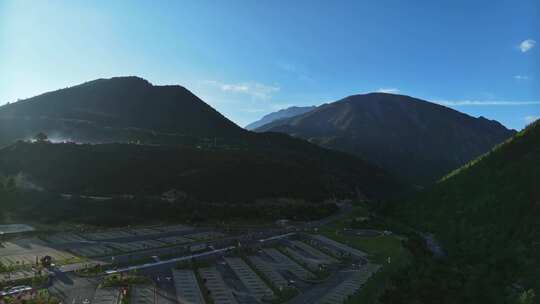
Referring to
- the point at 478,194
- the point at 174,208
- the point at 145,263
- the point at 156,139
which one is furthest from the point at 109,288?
the point at 156,139

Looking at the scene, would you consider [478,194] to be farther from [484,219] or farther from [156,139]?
[156,139]

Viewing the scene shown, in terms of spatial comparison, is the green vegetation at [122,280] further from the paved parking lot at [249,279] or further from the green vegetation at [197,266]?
the paved parking lot at [249,279]

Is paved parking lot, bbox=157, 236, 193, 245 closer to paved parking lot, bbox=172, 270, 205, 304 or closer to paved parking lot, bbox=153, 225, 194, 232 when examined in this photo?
paved parking lot, bbox=153, 225, 194, 232

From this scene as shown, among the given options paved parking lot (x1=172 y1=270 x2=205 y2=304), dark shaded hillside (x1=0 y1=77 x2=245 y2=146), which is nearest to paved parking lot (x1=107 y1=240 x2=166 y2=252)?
paved parking lot (x1=172 y1=270 x2=205 y2=304)

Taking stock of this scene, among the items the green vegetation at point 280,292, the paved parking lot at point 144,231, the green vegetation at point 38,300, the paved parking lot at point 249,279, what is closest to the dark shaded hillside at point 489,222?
the green vegetation at point 280,292

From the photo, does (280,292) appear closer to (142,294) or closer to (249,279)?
(249,279)

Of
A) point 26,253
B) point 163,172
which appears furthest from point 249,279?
point 163,172
